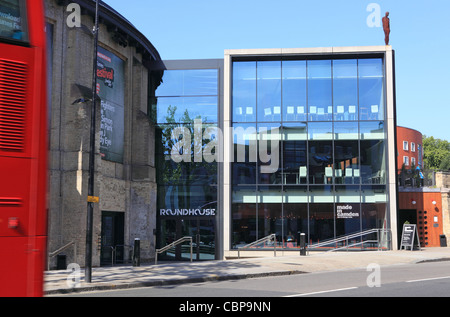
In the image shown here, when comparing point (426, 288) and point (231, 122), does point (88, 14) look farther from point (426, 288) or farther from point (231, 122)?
point (426, 288)

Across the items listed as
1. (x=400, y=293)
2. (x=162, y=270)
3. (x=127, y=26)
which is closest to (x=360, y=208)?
(x=162, y=270)

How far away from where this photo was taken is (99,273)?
60.1ft

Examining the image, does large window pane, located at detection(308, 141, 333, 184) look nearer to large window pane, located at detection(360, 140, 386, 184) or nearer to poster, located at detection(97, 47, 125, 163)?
large window pane, located at detection(360, 140, 386, 184)

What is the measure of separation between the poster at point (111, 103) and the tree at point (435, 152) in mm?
78121

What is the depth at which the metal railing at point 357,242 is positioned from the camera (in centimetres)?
2941

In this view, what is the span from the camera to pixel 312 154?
98.9ft

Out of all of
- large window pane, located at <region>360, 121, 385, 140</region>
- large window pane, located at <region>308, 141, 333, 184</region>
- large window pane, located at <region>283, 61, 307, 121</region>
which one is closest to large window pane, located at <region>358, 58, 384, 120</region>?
large window pane, located at <region>360, 121, 385, 140</region>

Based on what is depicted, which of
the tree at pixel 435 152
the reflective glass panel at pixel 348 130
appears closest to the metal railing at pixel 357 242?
the reflective glass panel at pixel 348 130

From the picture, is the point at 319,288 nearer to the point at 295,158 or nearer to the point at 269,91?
the point at 295,158

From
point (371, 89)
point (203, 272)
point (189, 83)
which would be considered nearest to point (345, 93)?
point (371, 89)

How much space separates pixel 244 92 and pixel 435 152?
77347mm

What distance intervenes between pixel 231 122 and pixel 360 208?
909 centimetres

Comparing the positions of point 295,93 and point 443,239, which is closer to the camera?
point 295,93

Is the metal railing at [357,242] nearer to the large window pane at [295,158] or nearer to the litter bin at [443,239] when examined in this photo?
the large window pane at [295,158]
